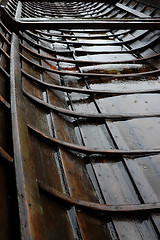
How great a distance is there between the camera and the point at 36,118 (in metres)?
1.73

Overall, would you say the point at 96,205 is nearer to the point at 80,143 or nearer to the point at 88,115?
the point at 80,143

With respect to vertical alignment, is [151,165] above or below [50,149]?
below

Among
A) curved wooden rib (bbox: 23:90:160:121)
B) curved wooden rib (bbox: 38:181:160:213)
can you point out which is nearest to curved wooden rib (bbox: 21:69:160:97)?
curved wooden rib (bbox: 23:90:160:121)

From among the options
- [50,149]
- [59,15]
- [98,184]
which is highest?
[59,15]

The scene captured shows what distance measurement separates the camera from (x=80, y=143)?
5.99 ft

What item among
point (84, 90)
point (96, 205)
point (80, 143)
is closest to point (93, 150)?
point (80, 143)

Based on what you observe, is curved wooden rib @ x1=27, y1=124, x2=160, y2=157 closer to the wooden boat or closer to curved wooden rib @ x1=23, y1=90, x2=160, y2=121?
the wooden boat

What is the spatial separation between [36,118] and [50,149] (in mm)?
355

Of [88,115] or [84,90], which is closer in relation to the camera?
[88,115]

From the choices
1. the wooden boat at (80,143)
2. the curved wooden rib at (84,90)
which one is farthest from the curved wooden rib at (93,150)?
the curved wooden rib at (84,90)

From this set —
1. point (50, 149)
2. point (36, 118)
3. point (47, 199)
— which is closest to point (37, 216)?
point (47, 199)

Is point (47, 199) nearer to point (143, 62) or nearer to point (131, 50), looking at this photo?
point (143, 62)

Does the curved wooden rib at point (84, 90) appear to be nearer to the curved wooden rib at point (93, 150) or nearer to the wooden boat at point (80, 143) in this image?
the wooden boat at point (80, 143)

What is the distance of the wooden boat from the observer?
1.03 m
